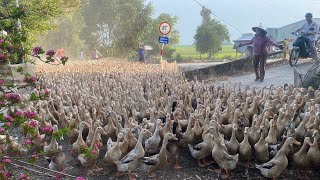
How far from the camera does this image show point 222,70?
1526 cm

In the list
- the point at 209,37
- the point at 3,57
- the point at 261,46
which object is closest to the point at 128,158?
the point at 3,57

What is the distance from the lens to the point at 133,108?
6.73 meters

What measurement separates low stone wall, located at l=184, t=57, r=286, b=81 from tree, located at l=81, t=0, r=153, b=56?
2018cm

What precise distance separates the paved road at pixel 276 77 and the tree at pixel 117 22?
20688mm

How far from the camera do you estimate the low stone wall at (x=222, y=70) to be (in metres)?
14.5

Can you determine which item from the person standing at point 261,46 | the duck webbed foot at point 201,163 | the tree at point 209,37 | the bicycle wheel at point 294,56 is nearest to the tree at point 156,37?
the tree at point 209,37

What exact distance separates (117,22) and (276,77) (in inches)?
992

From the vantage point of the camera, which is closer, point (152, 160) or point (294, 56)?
point (152, 160)

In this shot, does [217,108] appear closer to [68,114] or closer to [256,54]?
[68,114]

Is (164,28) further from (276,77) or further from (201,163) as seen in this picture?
(201,163)

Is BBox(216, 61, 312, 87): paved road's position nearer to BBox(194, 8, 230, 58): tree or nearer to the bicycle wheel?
the bicycle wheel

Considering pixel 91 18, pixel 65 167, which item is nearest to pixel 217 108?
pixel 65 167

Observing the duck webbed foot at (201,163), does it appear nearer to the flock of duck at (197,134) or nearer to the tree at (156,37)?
the flock of duck at (197,134)

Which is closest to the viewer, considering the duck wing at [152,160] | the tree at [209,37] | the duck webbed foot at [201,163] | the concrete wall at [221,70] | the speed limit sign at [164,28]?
the duck wing at [152,160]
